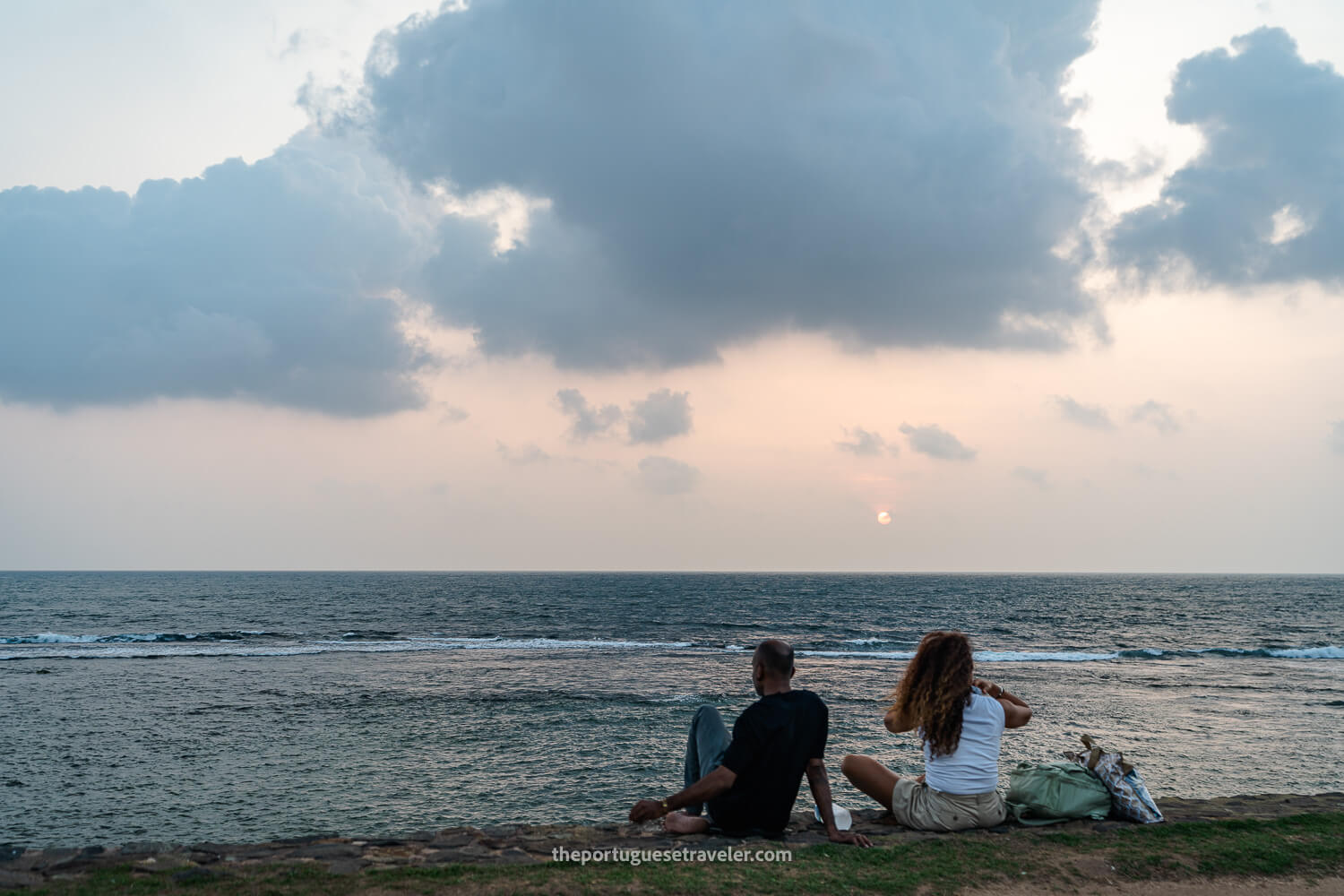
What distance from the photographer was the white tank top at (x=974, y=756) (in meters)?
6.32

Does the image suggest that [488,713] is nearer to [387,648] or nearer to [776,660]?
[776,660]

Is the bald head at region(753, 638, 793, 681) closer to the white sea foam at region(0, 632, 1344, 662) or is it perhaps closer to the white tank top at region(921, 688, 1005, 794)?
the white tank top at region(921, 688, 1005, 794)

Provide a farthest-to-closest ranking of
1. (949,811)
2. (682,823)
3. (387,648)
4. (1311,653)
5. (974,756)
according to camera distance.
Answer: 1. (387,648)
2. (1311,653)
3. (949,811)
4. (974,756)
5. (682,823)

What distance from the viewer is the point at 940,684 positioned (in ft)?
20.4

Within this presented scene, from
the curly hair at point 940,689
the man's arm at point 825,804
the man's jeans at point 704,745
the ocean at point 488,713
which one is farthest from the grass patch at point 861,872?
the ocean at point 488,713

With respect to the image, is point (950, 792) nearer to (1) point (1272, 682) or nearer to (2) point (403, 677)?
(2) point (403, 677)

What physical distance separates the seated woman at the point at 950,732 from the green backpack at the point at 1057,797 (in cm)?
24

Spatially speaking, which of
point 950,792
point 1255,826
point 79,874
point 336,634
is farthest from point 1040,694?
point 336,634

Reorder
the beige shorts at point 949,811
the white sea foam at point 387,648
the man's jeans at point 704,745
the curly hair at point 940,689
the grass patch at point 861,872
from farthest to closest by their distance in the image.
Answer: the white sea foam at point 387,648
the beige shorts at point 949,811
the man's jeans at point 704,745
the curly hair at point 940,689
the grass patch at point 861,872

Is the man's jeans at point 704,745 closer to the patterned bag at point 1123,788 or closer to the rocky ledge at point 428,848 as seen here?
the rocky ledge at point 428,848

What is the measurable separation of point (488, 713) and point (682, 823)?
46.4ft

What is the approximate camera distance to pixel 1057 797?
23.4ft

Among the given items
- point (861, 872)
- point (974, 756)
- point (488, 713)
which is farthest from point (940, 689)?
point (488, 713)

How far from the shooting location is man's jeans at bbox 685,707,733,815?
631 cm
